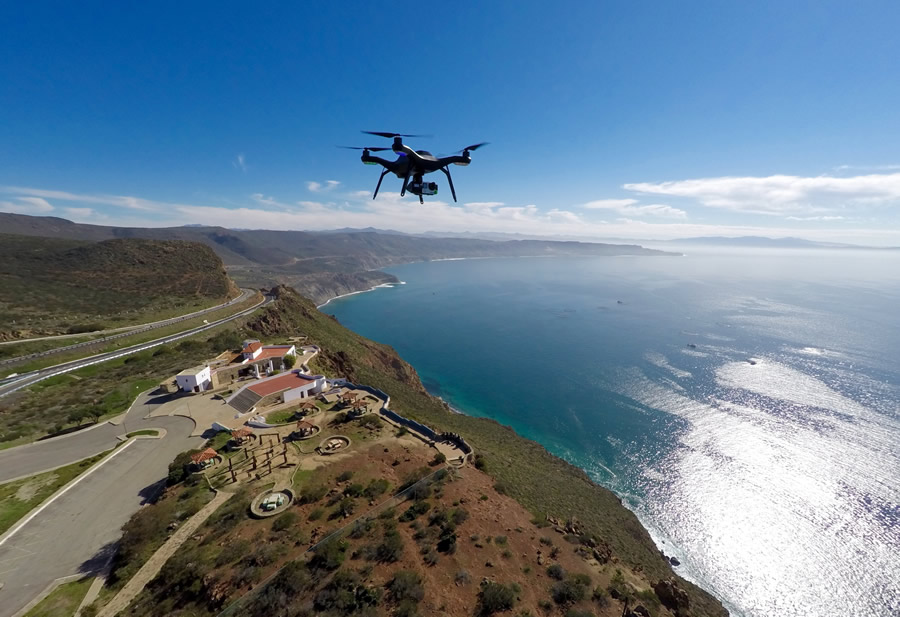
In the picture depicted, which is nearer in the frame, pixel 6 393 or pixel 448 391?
pixel 6 393

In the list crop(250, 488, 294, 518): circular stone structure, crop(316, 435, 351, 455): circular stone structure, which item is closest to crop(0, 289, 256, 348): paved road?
crop(316, 435, 351, 455): circular stone structure

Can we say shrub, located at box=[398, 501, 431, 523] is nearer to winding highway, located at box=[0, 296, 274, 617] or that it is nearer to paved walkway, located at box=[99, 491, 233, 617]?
paved walkway, located at box=[99, 491, 233, 617]

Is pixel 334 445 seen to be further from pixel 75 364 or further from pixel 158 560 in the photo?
pixel 75 364

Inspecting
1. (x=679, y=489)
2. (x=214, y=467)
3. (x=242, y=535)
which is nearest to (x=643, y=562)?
(x=679, y=489)

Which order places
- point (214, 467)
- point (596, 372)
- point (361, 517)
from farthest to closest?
point (596, 372)
point (214, 467)
point (361, 517)

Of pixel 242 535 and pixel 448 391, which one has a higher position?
pixel 242 535

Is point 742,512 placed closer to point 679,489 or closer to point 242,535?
point 679,489
